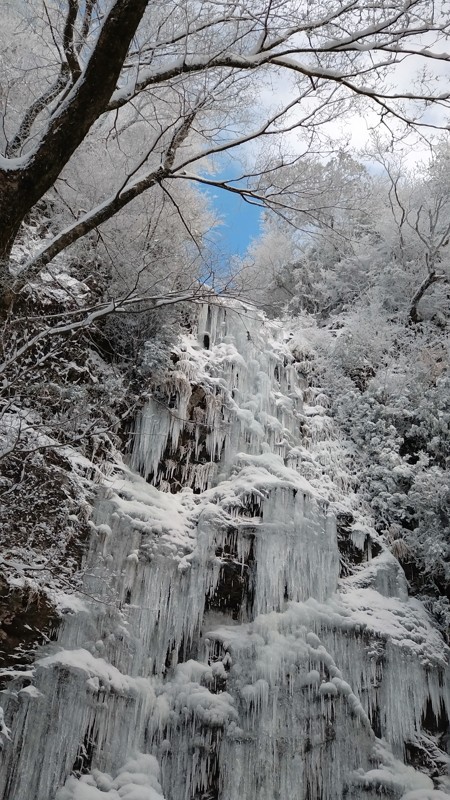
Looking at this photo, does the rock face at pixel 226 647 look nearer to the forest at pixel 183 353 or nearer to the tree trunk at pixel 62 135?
the forest at pixel 183 353

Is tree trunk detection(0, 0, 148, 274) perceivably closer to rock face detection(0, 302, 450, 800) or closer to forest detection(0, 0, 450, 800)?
forest detection(0, 0, 450, 800)

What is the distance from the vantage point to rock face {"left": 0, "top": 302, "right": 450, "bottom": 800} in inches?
230

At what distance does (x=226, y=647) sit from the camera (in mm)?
6910

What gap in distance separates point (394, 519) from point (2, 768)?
6.16 metres

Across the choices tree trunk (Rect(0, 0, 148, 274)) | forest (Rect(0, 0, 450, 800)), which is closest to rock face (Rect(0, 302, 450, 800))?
forest (Rect(0, 0, 450, 800))

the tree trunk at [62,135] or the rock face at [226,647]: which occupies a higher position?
the tree trunk at [62,135]

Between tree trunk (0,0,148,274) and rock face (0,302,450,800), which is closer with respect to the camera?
tree trunk (0,0,148,274)

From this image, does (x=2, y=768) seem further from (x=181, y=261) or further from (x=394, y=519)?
(x=181, y=261)

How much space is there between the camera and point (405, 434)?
34.2 feet

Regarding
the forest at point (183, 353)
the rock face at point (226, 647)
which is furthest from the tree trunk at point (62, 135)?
the rock face at point (226, 647)

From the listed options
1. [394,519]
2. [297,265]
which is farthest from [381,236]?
[394,519]

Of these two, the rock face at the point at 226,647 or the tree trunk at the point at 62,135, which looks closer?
the tree trunk at the point at 62,135

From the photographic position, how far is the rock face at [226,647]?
5.83 metres

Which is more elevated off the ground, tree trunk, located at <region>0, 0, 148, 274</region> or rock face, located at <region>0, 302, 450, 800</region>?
tree trunk, located at <region>0, 0, 148, 274</region>
